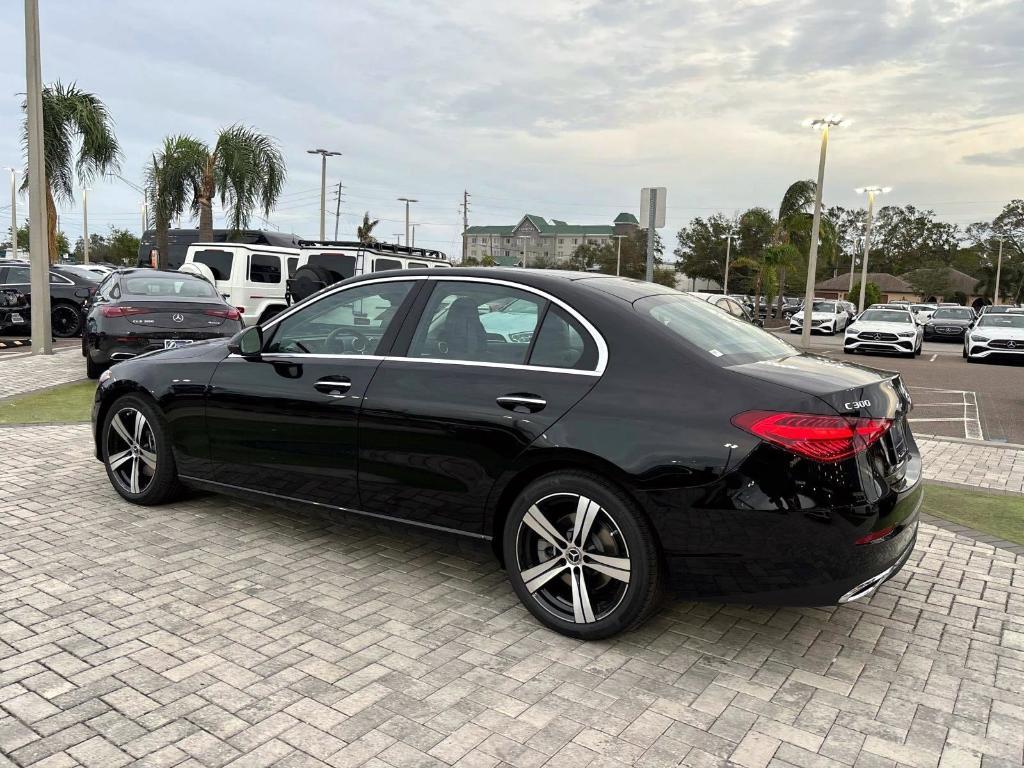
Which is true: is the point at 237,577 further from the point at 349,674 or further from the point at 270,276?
the point at 270,276

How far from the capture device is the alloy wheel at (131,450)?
5016 millimetres

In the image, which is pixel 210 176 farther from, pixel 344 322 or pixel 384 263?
pixel 344 322

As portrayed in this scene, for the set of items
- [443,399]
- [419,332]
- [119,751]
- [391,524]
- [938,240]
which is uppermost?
[938,240]

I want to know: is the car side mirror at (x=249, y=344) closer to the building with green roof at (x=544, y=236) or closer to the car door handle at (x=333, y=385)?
the car door handle at (x=333, y=385)

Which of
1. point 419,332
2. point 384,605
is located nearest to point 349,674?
point 384,605

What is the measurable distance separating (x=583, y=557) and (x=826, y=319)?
32.4 metres

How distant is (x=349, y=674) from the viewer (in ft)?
10.1

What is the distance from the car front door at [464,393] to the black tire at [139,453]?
5.64ft

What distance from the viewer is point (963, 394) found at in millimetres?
13172

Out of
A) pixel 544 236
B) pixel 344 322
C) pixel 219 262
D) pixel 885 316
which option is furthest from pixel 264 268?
pixel 544 236

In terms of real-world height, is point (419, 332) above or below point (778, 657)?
above

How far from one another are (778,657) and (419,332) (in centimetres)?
221

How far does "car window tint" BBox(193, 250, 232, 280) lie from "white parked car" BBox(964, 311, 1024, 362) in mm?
18101

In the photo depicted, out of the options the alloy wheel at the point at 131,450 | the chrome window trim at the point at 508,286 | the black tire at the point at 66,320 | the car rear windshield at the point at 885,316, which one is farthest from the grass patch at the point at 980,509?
the car rear windshield at the point at 885,316
